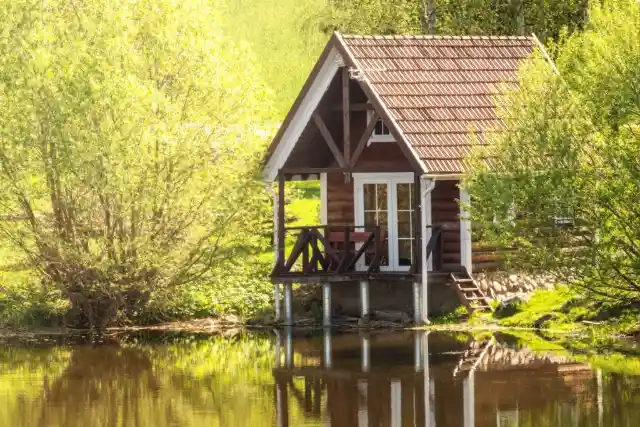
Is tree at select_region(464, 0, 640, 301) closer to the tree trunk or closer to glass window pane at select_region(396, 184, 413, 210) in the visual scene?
glass window pane at select_region(396, 184, 413, 210)

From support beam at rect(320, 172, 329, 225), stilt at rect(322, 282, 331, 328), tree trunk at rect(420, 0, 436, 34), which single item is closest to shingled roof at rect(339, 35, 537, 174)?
support beam at rect(320, 172, 329, 225)

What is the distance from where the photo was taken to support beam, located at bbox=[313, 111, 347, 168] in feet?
108

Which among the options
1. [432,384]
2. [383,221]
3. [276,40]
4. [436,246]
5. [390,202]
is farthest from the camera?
[276,40]

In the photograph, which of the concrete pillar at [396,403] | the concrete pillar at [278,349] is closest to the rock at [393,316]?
the concrete pillar at [278,349]

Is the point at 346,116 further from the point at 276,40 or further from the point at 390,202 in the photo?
the point at 276,40

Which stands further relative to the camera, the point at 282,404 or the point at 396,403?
the point at 282,404

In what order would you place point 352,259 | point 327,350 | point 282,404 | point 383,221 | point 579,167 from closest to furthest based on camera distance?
point 282,404 < point 579,167 < point 327,350 < point 352,259 < point 383,221

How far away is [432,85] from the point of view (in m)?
33.4

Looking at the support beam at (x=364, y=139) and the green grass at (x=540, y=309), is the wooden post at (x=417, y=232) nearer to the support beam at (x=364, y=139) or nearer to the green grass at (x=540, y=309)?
the support beam at (x=364, y=139)

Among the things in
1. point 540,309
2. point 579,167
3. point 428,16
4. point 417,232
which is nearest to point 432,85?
point 417,232

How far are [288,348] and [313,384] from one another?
17.4 feet

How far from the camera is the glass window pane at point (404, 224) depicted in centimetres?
3331

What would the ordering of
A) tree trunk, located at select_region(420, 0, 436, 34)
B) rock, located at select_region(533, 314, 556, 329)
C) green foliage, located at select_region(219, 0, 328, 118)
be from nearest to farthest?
rock, located at select_region(533, 314, 556, 329)
tree trunk, located at select_region(420, 0, 436, 34)
green foliage, located at select_region(219, 0, 328, 118)

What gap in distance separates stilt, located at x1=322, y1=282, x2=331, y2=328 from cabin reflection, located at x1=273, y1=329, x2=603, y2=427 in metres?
3.24
